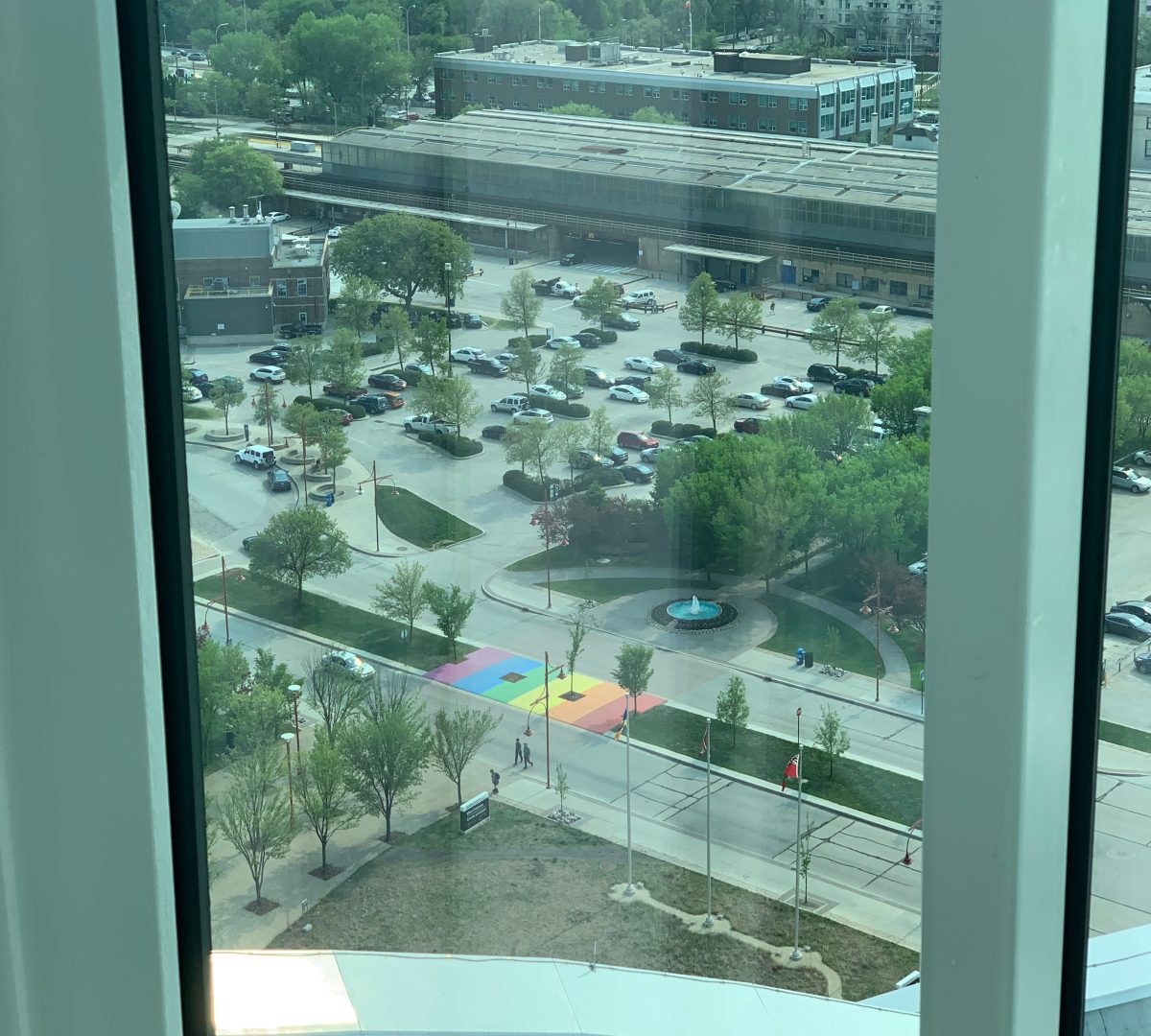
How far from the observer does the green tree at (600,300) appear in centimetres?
169

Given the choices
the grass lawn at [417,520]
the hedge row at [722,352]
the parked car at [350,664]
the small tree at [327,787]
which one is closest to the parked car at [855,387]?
the hedge row at [722,352]

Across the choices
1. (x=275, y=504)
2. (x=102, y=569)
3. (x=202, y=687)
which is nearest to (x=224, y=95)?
(x=275, y=504)

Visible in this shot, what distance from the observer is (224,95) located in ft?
5.54

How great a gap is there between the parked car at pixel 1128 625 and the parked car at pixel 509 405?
832mm

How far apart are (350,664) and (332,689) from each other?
0.15ft

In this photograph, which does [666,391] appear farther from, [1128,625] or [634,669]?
[1128,625]

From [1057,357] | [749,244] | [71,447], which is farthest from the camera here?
[749,244]

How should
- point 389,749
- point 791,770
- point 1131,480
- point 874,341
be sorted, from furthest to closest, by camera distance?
point 389,749 < point 791,770 < point 874,341 < point 1131,480

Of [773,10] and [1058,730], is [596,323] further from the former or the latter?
[1058,730]

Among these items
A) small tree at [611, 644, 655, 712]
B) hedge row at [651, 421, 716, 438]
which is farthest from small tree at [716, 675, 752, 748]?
hedge row at [651, 421, 716, 438]

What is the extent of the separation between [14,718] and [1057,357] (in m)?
1.17

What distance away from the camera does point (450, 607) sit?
1.77 m

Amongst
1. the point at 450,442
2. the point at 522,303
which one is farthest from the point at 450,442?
the point at 522,303

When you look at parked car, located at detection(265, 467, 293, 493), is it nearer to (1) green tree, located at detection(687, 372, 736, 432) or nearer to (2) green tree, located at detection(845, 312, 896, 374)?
(1) green tree, located at detection(687, 372, 736, 432)
